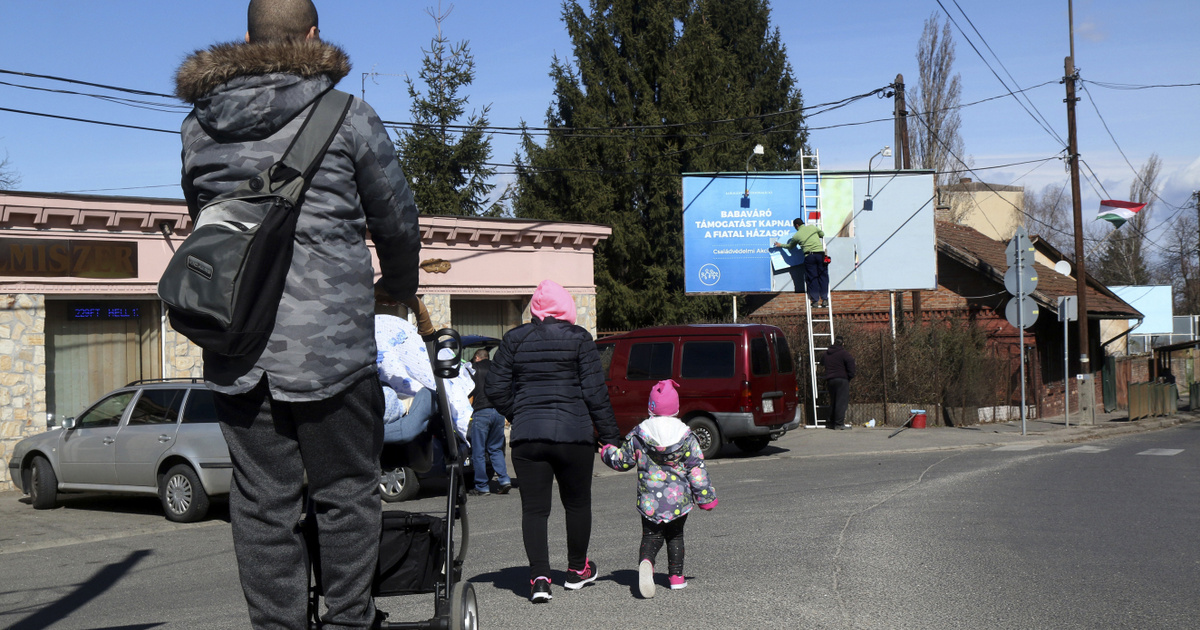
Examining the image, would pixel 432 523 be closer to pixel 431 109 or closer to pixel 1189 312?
pixel 431 109

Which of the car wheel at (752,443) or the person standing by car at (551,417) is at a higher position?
the person standing by car at (551,417)

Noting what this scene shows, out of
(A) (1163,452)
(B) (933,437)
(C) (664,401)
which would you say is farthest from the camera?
(B) (933,437)

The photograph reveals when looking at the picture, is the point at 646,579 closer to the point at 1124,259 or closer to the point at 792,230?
the point at 792,230

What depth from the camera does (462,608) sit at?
3.71 metres

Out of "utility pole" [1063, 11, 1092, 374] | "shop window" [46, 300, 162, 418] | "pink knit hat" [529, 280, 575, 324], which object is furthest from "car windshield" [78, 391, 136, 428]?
"utility pole" [1063, 11, 1092, 374]

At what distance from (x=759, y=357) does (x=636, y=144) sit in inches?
671

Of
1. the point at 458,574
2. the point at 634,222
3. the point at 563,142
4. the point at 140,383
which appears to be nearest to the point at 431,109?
the point at 563,142

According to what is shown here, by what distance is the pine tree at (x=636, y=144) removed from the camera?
32.0 m

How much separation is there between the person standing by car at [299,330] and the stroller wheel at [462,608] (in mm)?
723

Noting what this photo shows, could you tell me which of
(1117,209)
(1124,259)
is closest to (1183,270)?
(1124,259)

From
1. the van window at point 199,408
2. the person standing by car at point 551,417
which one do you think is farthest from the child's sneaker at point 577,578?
the van window at point 199,408

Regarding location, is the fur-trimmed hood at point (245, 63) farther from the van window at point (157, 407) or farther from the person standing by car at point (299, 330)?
the van window at point (157, 407)

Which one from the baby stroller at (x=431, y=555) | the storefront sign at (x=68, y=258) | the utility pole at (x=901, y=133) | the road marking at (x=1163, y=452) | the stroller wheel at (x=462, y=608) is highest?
the utility pole at (x=901, y=133)

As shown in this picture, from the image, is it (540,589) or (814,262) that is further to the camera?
(814,262)
